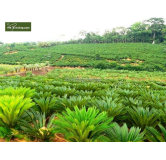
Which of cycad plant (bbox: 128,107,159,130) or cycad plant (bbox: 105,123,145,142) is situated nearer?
cycad plant (bbox: 105,123,145,142)

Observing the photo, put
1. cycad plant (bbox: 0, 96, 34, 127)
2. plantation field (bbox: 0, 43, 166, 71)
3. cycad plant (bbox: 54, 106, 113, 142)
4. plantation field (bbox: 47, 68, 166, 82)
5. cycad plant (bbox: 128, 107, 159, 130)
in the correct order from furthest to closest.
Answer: plantation field (bbox: 0, 43, 166, 71), plantation field (bbox: 47, 68, 166, 82), cycad plant (bbox: 128, 107, 159, 130), cycad plant (bbox: 0, 96, 34, 127), cycad plant (bbox: 54, 106, 113, 142)

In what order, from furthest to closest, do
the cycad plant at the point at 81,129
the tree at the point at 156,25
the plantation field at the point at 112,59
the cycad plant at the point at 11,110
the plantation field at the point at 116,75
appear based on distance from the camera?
the tree at the point at 156,25 → the plantation field at the point at 112,59 → the plantation field at the point at 116,75 → the cycad plant at the point at 11,110 → the cycad plant at the point at 81,129

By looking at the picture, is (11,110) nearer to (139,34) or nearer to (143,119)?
(143,119)

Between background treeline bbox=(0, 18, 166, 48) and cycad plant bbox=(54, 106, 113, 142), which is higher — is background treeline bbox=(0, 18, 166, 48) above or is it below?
above

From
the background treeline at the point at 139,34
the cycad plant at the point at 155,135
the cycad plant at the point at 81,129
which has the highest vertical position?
the background treeline at the point at 139,34

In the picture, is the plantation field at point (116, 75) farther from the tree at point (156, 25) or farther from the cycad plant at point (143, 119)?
the tree at point (156, 25)

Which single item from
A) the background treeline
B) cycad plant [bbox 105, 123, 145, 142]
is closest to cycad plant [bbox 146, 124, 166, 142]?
cycad plant [bbox 105, 123, 145, 142]

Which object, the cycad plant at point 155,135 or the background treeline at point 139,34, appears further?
the background treeline at point 139,34

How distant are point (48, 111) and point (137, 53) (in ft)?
149

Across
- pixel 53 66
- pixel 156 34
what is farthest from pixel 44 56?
pixel 156 34

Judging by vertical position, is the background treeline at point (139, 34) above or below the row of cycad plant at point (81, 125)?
above

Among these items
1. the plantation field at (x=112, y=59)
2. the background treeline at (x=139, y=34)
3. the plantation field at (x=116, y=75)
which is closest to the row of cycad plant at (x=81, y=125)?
the plantation field at (x=116, y=75)

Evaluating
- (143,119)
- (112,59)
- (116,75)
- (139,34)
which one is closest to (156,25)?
(139,34)

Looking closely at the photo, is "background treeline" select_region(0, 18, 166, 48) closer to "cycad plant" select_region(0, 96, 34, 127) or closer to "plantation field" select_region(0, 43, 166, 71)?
"plantation field" select_region(0, 43, 166, 71)
